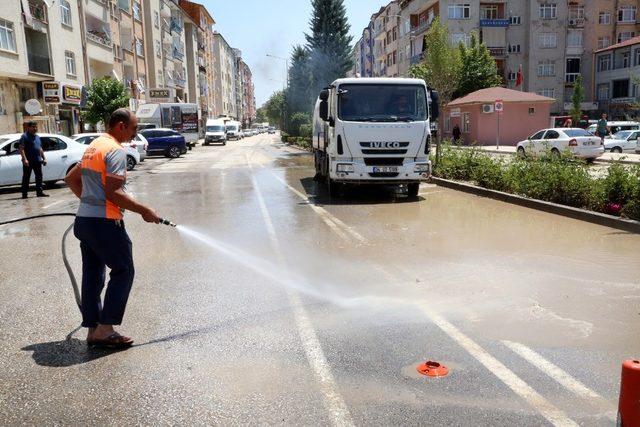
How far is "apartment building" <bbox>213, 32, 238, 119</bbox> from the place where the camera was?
11369 centimetres

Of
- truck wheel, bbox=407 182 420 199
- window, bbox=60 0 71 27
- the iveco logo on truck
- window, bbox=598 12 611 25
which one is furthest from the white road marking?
window, bbox=598 12 611 25

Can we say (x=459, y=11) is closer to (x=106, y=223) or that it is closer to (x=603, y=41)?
(x=603, y=41)

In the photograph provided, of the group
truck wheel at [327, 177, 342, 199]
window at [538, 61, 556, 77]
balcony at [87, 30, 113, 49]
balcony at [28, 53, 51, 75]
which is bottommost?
truck wheel at [327, 177, 342, 199]

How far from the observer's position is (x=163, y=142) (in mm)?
35375

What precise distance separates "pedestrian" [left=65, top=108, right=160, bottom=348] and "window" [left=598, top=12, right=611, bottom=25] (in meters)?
66.1

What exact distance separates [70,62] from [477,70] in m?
32.6

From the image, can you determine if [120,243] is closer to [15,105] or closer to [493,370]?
[493,370]

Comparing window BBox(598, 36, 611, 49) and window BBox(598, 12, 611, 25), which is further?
window BBox(598, 36, 611, 49)

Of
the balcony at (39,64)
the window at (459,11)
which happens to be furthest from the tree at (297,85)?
the balcony at (39,64)

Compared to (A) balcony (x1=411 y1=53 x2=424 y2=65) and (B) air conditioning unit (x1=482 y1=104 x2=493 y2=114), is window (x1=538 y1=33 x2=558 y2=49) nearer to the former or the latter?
(A) balcony (x1=411 y1=53 x2=424 y2=65)

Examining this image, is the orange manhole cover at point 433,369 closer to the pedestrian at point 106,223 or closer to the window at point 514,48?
the pedestrian at point 106,223

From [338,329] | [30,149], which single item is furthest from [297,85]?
[338,329]

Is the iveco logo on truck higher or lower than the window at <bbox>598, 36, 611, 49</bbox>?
lower

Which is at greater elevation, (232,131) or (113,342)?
(232,131)
